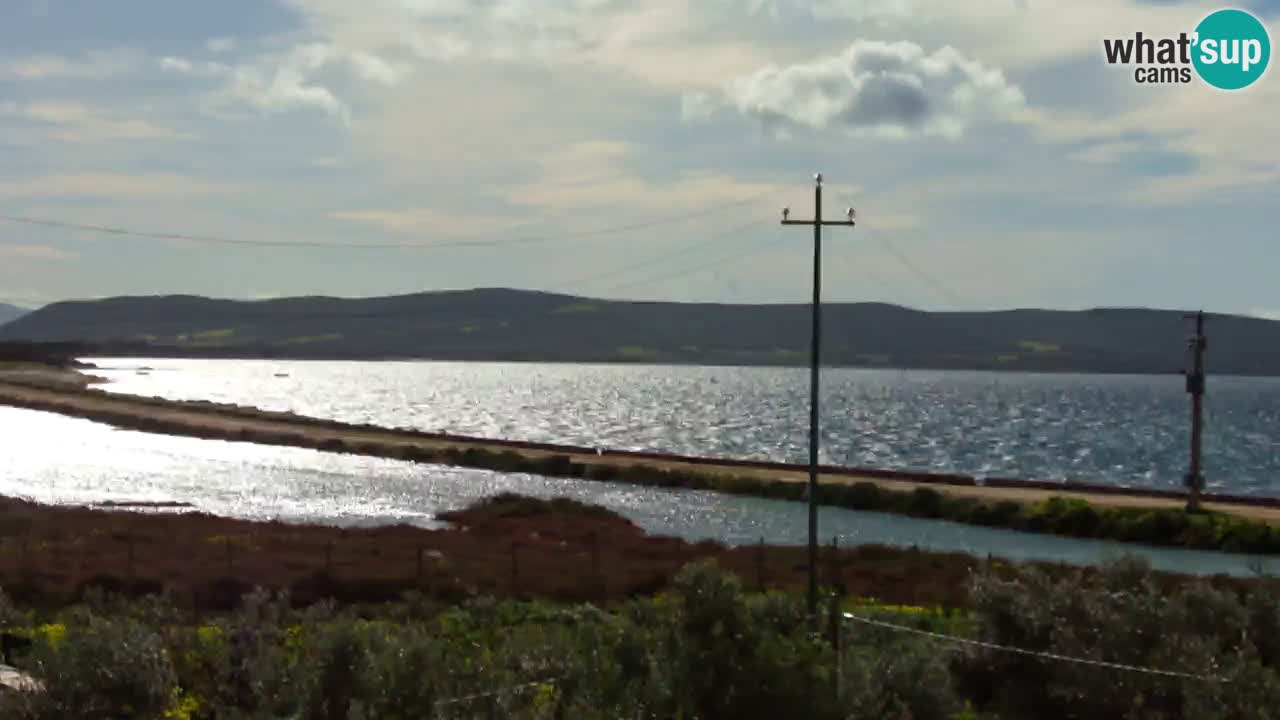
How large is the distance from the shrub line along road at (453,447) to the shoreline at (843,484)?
16cm

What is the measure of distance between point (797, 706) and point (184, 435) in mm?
137840

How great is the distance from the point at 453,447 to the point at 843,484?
50043mm

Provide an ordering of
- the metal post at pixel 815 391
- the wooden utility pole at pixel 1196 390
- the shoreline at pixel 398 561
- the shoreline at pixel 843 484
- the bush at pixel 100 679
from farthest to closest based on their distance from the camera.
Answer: the wooden utility pole at pixel 1196 390, the shoreline at pixel 843 484, the shoreline at pixel 398 561, the metal post at pixel 815 391, the bush at pixel 100 679

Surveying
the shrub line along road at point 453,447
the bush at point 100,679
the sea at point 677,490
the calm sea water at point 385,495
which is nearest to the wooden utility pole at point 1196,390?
the shrub line along road at point 453,447

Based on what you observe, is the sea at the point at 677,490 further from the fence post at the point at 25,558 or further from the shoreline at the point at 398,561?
the fence post at the point at 25,558

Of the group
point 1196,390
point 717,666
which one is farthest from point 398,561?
point 1196,390

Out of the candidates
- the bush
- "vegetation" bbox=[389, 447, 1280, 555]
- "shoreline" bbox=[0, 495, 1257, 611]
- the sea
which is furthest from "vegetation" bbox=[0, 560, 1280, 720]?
"vegetation" bbox=[389, 447, 1280, 555]

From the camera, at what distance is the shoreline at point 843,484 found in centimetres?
6969

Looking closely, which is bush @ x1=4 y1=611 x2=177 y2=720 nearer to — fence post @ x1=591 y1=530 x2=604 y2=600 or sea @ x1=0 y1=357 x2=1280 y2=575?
sea @ x1=0 y1=357 x2=1280 y2=575

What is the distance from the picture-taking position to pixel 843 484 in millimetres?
89062

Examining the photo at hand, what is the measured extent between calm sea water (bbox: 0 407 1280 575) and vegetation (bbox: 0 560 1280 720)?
34.7 metres

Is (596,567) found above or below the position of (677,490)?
above

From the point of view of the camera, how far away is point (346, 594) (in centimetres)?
4178

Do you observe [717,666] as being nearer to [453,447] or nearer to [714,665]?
[714,665]
